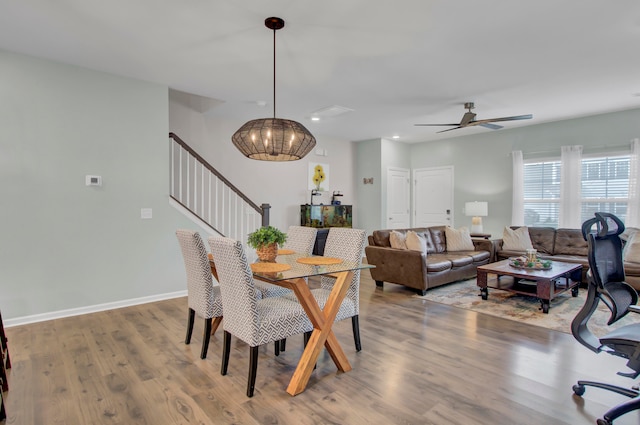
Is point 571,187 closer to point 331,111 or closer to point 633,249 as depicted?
point 633,249

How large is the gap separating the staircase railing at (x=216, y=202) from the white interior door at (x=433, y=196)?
14.2 ft

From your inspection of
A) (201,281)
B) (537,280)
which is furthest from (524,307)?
(201,281)

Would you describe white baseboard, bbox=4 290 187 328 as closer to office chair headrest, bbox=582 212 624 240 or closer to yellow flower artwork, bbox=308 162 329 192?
yellow flower artwork, bbox=308 162 329 192

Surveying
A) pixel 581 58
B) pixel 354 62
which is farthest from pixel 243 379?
pixel 581 58

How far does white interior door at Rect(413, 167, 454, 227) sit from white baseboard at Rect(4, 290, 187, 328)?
18.8 ft

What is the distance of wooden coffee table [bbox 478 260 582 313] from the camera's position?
12.6 feet

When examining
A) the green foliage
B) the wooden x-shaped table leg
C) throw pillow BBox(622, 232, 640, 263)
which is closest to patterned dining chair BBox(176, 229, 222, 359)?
the green foliage

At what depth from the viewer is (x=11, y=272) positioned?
3416 millimetres

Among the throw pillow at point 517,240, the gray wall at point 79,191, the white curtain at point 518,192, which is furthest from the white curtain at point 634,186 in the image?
the gray wall at point 79,191

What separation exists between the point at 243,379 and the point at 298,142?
1818 mm

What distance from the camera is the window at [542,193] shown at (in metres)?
6.30

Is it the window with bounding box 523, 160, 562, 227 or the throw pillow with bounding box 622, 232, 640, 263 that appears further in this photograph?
the window with bounding box 523, 160, 562, 227

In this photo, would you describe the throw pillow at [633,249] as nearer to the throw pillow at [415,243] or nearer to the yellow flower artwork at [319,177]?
the throw pillow at [415,243]

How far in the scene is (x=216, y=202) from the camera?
5.20m
